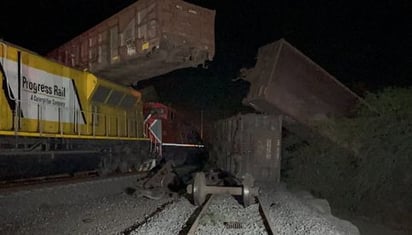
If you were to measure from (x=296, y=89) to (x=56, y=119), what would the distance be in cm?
663

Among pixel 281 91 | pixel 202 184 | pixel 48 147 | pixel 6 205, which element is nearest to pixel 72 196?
pixel 48 147

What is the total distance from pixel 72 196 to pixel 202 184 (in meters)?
2.75

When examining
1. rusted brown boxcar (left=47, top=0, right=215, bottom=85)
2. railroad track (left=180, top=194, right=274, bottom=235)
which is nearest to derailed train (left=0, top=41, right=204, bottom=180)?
rusted brown boxcar (left=47, top=0, right=215, bottom=85)

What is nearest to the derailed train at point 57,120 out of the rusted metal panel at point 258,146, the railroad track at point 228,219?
the rusted metal panel at point 258,146

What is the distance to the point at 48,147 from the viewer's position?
9.78 metres

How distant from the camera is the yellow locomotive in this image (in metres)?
8.73

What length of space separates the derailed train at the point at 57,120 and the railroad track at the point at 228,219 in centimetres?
363

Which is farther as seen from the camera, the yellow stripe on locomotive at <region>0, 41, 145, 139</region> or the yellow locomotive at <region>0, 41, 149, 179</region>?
the yellow stripe on locomotive at <region>0, 41, 145, 139</region>

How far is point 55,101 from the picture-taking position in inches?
421

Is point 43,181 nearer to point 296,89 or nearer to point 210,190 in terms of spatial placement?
point 210,190

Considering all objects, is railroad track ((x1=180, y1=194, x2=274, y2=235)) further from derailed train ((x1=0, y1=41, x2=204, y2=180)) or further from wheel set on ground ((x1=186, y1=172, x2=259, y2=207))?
derailed train ((x1=0, y1=41, x2=204, y2=180))

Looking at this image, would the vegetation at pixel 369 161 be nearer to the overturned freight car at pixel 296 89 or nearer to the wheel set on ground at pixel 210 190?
the overturned freight car at pixel 296 89

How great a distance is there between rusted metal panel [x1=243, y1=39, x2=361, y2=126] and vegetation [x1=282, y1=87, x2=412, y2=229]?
0.48m

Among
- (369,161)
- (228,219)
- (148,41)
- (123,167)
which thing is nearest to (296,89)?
(369,161)
